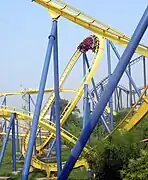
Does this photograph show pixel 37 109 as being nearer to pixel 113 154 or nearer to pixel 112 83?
pixel 113 154

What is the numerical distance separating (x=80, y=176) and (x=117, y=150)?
4.18 meters

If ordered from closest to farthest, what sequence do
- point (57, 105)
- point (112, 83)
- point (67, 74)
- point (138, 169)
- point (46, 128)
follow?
point (138, 169) < point (112, 83) < point (57, 105) < point (46, 128) < point (67, 74)

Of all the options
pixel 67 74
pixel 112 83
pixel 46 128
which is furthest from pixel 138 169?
pixel 67 74

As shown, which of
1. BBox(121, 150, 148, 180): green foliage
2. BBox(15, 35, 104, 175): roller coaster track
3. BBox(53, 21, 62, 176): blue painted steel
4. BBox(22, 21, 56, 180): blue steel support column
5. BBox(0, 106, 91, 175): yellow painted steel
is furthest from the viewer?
BBox(15, 35, 104, 175): roller coaster track

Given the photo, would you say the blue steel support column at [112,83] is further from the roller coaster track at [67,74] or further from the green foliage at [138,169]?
the roller coaster track at [67,74]

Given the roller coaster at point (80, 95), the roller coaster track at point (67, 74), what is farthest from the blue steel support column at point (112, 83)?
the roller coaster track at point (67, 74)

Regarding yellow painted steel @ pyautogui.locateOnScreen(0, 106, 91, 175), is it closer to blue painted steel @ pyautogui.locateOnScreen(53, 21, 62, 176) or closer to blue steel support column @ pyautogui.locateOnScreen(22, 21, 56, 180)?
blue painted steel @ pyautogui.locateOnScreen(53, 21, 62, 176)

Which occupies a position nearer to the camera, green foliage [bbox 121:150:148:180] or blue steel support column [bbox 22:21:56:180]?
green foliage [bbox 121:150:148:180]

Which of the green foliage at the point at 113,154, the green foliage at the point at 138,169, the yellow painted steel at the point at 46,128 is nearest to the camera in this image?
the green foliage at the point at 138,169

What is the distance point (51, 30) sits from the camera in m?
9.28

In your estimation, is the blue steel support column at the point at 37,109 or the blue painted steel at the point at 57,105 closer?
the blue steel support column at the point at 37,109

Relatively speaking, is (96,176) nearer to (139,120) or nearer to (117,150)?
(117,150)

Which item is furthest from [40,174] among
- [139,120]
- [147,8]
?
[147,8]

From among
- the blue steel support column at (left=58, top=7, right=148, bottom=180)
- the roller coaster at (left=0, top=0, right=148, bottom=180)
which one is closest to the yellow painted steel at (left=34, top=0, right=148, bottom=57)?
the roller coaster at (left=0, top=0, right=148, bottom=180)
